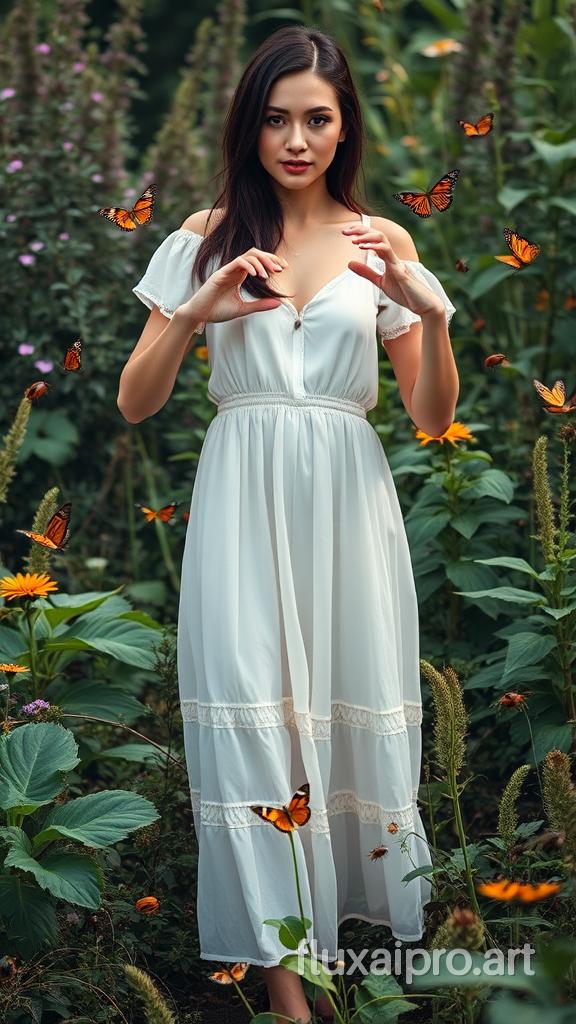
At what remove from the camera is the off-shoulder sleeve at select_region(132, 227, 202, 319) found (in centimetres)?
262

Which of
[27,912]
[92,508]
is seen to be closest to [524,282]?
[92,508]

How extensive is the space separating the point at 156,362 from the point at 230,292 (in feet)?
0.67

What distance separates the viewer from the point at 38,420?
4.20 metres

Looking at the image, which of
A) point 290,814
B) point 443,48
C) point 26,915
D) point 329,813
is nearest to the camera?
point 290,814

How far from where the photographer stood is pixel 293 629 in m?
2.47

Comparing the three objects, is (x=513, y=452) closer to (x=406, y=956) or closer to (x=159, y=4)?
(x=406, y=956)

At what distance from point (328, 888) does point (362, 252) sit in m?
1.31

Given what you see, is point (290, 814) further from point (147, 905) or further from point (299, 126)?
point (299, 126)

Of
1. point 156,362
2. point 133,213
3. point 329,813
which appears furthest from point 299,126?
point 329,813

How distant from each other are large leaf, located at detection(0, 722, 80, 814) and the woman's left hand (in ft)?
3.51

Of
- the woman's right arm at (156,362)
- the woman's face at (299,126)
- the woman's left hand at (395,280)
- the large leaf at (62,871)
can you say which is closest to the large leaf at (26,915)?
the large leaf at (62,871)

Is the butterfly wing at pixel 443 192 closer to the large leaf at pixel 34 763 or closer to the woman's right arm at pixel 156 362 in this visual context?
the woman's right arm at pixel 156 362

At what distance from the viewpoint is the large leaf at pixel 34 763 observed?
7.83 feet

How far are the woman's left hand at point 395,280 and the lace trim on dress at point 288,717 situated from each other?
810 mm
